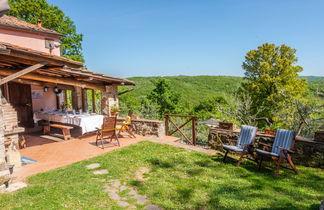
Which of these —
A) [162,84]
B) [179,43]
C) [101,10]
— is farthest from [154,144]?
[162,84]

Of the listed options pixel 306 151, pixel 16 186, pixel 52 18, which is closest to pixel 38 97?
pixel 16 186

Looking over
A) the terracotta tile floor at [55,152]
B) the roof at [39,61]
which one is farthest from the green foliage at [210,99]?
the roof at [39,61]

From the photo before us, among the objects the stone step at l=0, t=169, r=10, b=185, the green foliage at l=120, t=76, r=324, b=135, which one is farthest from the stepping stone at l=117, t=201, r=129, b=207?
the green foliage at l=120, t=76, r=324, b=135

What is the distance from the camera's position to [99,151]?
5973 mm

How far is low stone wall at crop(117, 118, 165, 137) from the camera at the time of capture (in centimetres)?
791

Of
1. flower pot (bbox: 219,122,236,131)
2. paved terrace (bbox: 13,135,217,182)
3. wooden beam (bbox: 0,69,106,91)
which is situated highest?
wooden beam (bbox: 0,69,106,91)

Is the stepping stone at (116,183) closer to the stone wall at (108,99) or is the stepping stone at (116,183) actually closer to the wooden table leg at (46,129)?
the stone wall at (108,99)

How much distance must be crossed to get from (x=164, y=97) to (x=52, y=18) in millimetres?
12910

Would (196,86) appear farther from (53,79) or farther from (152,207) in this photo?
A: (152,207)

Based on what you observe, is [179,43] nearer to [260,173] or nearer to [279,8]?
[279,8]

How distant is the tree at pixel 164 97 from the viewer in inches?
821

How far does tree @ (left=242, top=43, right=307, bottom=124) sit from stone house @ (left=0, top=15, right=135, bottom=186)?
13293mm

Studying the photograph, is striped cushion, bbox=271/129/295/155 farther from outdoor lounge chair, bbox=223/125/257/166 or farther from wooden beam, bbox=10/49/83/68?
wooden beam, bbox=10/49/83/68

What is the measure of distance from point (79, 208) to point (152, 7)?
43.1 feet
